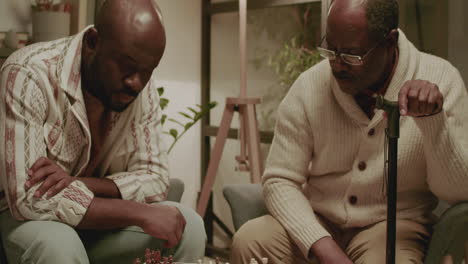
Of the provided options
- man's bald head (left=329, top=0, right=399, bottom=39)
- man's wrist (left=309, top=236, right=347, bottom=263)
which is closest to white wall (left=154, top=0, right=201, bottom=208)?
man's bald head (left=329, top=0, right=399, bottom=39)

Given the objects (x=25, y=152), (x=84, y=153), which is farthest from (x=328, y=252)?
(x=25, y=152)

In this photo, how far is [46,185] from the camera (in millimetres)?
1638

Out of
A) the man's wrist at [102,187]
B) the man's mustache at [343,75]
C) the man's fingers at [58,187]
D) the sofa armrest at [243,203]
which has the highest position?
the man's mustache at [343,75]

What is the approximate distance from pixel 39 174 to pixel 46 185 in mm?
36

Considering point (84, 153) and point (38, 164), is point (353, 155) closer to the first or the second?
point (84, 153)

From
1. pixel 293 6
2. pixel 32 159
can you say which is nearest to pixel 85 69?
pixel 32 159

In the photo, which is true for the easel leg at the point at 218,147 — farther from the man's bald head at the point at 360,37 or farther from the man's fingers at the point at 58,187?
the man's fingers at the point at 58,187

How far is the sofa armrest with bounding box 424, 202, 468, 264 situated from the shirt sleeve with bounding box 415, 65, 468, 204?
0.06 meters

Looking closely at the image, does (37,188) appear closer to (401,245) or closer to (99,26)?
(99,26)

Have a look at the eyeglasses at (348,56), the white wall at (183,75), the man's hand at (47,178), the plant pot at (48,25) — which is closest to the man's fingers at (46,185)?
the man's hand at (47,178)

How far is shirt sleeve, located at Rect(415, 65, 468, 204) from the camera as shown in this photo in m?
1.69

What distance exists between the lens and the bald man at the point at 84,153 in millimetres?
1628

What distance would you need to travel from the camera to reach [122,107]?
1.84m

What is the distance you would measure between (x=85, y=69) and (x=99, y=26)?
0.15 m
